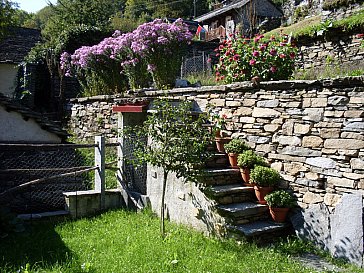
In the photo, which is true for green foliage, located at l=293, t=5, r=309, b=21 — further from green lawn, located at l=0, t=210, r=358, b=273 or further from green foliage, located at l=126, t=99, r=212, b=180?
green lawn, located at l=0, t=210, r=358, b=273

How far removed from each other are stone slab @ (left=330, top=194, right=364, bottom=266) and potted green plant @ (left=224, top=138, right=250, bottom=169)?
1619 mm

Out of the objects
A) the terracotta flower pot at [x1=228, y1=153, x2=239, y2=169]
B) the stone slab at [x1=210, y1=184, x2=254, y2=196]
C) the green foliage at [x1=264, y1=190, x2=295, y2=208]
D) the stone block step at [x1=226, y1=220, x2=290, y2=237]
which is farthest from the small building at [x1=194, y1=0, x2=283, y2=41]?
the stone block step at [x1=226, y1=220, x2=290, y2=237]

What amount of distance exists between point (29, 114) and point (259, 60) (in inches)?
186

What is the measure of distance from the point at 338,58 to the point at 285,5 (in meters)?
19.4

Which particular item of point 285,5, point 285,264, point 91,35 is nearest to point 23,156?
point 285,264

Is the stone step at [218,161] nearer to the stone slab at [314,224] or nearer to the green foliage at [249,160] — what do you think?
the green foliage at [249,160]

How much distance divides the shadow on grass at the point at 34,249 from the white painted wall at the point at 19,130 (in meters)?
2.60

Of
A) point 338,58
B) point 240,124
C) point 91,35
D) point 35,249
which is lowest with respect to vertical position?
point 35,249

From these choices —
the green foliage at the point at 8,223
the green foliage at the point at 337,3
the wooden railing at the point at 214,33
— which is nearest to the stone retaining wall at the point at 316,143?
the green foliage at the point at 8,223

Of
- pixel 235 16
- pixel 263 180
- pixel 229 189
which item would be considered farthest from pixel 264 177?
pixel 235 16

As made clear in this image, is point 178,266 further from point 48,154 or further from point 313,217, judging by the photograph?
point 48,154

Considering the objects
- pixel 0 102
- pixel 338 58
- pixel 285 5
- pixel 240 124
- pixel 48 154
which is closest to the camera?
pixel 240 124

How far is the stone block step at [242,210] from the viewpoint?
179 inches

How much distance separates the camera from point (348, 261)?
154 inches
